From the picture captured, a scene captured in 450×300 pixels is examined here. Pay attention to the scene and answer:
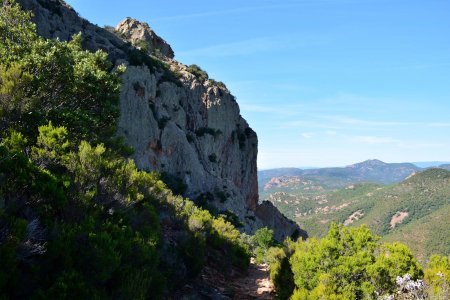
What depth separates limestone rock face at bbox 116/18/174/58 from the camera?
235 feet

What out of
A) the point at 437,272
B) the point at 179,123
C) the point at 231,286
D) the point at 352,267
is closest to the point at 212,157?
the point at 179,123

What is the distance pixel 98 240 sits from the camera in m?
9.34

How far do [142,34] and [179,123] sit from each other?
97.7 ft

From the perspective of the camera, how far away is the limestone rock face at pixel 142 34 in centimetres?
7175

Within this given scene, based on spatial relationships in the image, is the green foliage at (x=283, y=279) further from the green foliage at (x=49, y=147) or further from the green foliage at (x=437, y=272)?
the green foliage at (x=49, y=147)

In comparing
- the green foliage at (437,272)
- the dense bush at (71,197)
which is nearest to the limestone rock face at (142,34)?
the dense bush at (71,197)

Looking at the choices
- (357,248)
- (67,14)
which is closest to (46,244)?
(357,248)

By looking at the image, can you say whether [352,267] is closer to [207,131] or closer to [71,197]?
[71,197]

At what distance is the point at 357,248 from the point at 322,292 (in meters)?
2.34

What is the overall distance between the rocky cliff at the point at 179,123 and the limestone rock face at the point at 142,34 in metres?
0.28

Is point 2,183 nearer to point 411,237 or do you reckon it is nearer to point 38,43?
point 38,43

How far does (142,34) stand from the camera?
72750 mm

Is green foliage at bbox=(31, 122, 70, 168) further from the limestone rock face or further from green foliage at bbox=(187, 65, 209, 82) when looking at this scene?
the limestone rock face

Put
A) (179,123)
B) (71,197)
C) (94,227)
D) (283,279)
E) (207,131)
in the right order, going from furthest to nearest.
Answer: (207,131) → (179,123) → (283,279) → (71,197) → (94,227)
